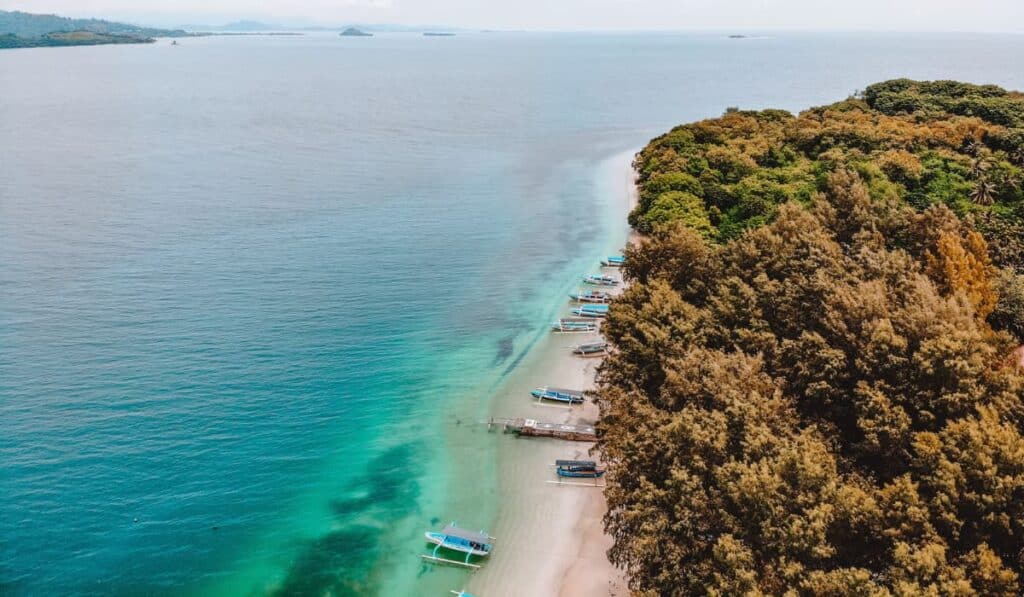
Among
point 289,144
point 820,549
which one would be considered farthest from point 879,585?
point 289,144

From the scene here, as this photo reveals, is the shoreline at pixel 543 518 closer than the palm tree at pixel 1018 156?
Yes

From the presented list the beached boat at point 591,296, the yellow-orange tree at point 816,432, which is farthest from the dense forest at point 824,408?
the beached boat at point 591,296

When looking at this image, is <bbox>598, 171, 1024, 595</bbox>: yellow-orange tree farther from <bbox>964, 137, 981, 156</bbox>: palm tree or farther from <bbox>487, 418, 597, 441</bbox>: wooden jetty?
<bbox>964, 137, 981, 156</bbox>: palm tree

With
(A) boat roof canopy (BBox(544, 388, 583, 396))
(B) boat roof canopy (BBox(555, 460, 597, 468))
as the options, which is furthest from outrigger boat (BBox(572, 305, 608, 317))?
(B) boat roof canopy (BBox(555, 460, 597, 468))

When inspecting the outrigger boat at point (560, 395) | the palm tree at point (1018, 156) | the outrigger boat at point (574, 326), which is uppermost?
the palm tree at point (1018, 156)

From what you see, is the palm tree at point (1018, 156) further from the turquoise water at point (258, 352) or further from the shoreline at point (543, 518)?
the shoreline at point (543, 518)

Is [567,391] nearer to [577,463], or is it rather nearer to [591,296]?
[577,463]
